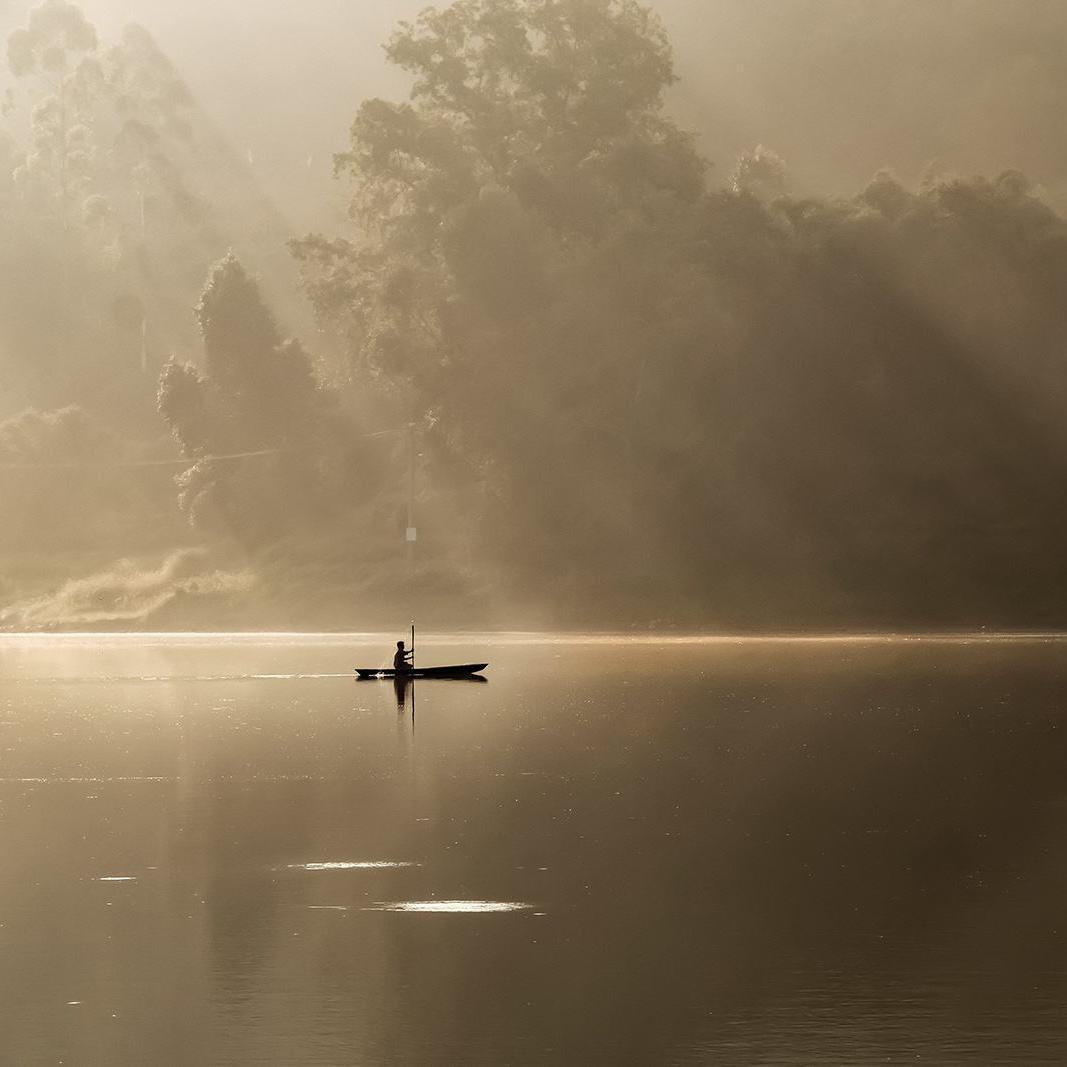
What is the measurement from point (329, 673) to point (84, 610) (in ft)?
175

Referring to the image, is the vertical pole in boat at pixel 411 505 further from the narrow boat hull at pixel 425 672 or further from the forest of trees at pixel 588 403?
the narrow boat hull at pixel 425 672

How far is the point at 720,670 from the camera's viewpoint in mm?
83750

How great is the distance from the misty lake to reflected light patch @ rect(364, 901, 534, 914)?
3.5 inches

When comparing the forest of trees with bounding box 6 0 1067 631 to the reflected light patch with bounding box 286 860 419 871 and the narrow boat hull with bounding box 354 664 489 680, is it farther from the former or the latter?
the reflected light patch with bounding box 286 860 419 871

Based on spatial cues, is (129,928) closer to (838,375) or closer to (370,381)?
(838,375)

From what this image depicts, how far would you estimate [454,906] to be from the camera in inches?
1164

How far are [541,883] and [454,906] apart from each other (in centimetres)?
214

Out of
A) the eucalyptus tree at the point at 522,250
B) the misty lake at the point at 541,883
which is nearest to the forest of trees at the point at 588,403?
the eucalyptus tree at the point at 522,250

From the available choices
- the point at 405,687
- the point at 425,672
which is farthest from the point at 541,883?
the point at 405,687

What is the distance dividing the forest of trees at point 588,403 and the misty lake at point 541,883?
4477cm

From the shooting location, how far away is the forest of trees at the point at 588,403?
362ft

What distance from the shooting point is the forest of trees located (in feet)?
362

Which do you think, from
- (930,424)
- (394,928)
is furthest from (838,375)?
(394,928)

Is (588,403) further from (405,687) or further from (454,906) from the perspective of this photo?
(454,906)
